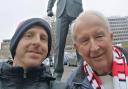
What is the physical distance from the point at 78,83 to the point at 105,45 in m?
0.31

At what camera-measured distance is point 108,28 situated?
95.7 inches

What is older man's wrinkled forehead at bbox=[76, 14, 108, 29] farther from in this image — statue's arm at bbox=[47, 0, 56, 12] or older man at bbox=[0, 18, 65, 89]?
statue's arm at bbox=[47, 0, 56, 12]

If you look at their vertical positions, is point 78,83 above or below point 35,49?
below

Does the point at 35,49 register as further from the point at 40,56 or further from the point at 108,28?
the point at 108,28

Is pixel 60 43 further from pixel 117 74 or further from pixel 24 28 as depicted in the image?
pixel 117 74

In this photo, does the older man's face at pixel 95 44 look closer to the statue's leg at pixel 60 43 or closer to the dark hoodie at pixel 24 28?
the dark hoodie at pixel 24 28

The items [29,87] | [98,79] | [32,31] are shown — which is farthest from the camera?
[32,31]

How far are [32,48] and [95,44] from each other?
50 cm

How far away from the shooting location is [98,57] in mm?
2336

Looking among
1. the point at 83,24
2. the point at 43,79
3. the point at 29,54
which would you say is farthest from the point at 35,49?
the point at 83,24

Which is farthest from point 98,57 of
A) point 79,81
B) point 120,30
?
point 120,30

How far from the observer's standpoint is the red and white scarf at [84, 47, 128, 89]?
2.27 metres

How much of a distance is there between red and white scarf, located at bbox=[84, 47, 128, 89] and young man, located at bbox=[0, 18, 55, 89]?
0.34 meters

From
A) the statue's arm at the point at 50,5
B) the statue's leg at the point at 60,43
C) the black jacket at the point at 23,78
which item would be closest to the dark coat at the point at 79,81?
the black jacket at the point at 23,78
